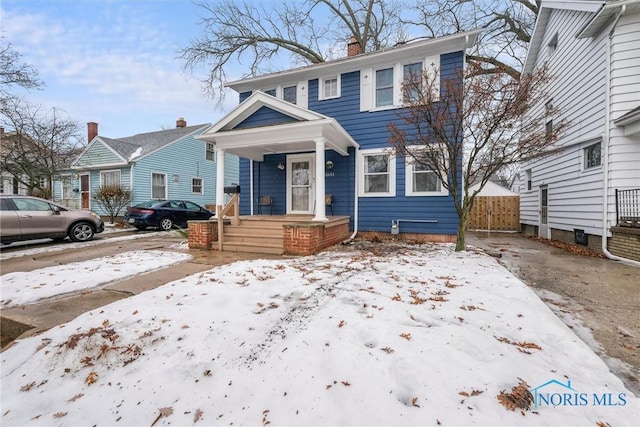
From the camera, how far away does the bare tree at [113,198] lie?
44.5 feet

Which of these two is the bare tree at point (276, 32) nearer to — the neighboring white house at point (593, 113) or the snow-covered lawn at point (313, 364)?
the neighboring white house at point (593, 113)

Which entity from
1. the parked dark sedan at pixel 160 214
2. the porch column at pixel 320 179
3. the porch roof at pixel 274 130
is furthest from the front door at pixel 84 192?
the porch column at pixel 320 179

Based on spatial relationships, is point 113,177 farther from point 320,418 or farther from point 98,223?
point 320,418

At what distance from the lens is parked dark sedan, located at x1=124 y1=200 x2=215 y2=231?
450 inches

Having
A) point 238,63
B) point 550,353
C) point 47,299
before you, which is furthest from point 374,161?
point 238,63

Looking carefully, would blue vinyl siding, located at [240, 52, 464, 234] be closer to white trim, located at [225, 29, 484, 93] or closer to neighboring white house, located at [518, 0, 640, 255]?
white trim, located at [225, 29, 484, 93]

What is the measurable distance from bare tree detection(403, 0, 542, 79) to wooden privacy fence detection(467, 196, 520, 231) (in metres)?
5.94

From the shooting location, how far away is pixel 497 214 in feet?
44.9

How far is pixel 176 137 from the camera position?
651 inches

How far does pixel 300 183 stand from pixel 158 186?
10.4 meters

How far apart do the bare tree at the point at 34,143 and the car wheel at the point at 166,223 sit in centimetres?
690

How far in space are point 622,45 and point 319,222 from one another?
8.12m

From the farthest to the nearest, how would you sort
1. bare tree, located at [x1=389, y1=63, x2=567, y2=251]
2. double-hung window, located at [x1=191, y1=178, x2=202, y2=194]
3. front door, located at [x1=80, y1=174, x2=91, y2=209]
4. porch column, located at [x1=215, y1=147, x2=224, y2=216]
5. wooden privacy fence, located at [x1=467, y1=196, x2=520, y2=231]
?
double-hung window, located at [x1=191, y1=178, x2=202, y2=194] < front door, located at [x1=80, y1=174, x2=91, y2=209] < wooden privacy fence, located at [x1=467, y1=196, x2=520, y2=231] < porch column, located at [x1=215, y1=147, x2=224, y2=216] < bare tree, located at [x1=389, y1=63, x2=567, y2=251]

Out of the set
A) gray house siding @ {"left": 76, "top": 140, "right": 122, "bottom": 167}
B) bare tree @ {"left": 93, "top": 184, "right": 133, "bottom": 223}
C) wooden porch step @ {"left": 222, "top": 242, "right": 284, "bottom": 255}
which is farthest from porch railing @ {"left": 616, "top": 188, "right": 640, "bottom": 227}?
gray house siding @ {"left": 76, "top": 140, "right": 122, "bottom": 167}
